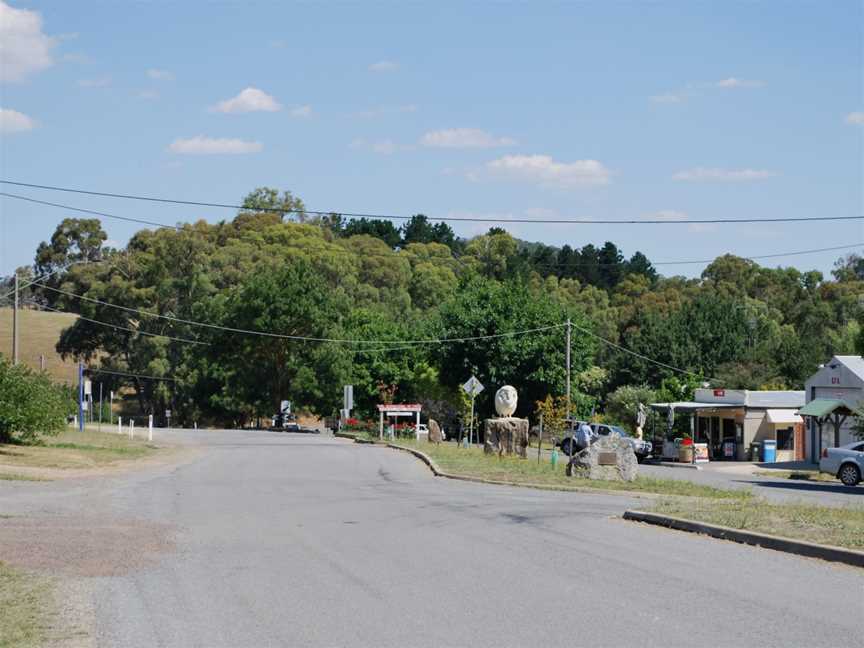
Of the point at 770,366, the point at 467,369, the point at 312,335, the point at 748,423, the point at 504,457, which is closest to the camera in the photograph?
the point at 504,457

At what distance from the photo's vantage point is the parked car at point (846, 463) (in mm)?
33375

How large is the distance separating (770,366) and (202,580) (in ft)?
Result: 226

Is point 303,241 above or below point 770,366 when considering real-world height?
above

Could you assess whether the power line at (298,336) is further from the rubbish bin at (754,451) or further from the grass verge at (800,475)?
the grass verge at (800,475)

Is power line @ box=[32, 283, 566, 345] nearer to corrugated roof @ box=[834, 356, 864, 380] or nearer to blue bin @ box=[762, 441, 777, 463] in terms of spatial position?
blue bin @ box=[762, 441, 777, 463]

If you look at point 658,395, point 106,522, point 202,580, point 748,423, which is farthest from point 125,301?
point 202,580

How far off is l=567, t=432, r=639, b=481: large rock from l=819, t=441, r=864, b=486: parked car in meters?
9.01

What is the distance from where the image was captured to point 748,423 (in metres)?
52.8

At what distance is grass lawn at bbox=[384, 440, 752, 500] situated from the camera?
84.0ft

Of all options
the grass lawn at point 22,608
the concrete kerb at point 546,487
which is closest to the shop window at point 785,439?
the concrete kerb at point 546,487

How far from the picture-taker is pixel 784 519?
55.6 ft

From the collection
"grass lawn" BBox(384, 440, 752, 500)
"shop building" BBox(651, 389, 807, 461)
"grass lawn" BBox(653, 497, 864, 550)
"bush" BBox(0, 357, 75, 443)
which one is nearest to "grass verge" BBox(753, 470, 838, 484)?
"grass lawn" BBox(384, 440, 752, 500)

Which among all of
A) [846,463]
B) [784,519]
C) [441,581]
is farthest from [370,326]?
[441,581]

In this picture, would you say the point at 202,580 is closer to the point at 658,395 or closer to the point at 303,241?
the point at 658,395
